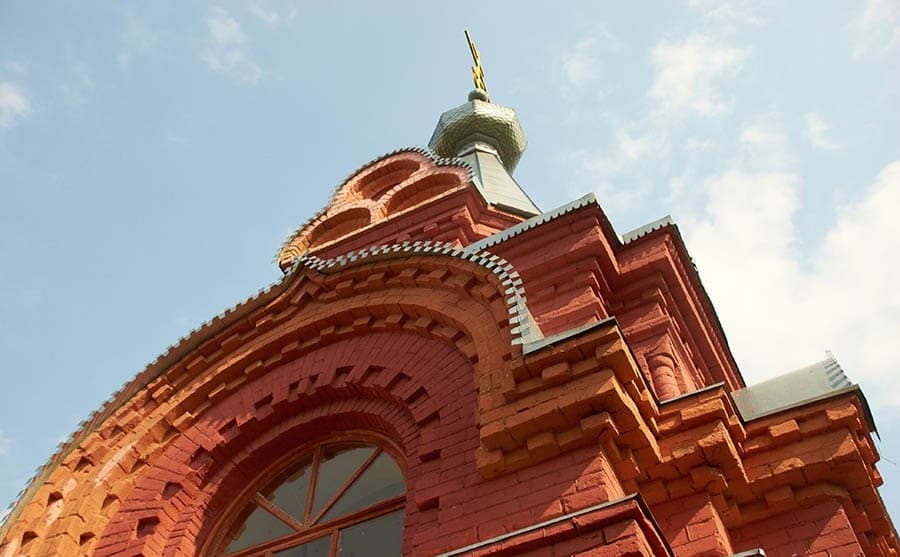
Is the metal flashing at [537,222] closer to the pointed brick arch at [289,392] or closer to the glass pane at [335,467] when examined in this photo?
the pointed brick arch at [289,392]

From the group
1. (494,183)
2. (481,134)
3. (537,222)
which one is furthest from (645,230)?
(481,134)

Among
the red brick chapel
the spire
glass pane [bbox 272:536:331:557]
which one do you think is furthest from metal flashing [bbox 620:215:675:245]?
the spire

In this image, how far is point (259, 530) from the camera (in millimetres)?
5762

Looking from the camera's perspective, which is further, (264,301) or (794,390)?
(264,301)

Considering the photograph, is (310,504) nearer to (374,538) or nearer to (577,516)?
(374,538)

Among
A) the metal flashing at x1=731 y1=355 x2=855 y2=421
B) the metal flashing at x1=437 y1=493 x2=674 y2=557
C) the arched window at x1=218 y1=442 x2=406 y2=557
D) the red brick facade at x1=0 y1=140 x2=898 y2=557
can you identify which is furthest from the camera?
the arched window at x1=218 y1=442 x2=406 y2=557

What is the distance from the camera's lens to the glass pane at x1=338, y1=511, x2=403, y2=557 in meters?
5.10

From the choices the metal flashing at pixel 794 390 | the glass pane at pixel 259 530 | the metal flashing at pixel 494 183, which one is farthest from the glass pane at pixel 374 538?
the metal flashing at pixel 494 183

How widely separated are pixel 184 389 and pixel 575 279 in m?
2.88

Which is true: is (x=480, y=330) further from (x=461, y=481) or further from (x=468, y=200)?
(x=468, y=200)

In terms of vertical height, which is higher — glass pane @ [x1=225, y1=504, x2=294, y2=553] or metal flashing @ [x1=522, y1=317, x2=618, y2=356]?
metal flashing @ [x1=522, y1=317, x2=618, y2=356]

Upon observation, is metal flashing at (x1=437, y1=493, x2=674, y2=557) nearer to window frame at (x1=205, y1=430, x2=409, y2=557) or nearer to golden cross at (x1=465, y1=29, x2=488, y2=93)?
window frame at (x1=205, y1=430, x2=409, y2=557)

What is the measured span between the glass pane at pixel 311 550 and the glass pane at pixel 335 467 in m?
0.21

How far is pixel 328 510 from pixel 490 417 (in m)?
1.56
